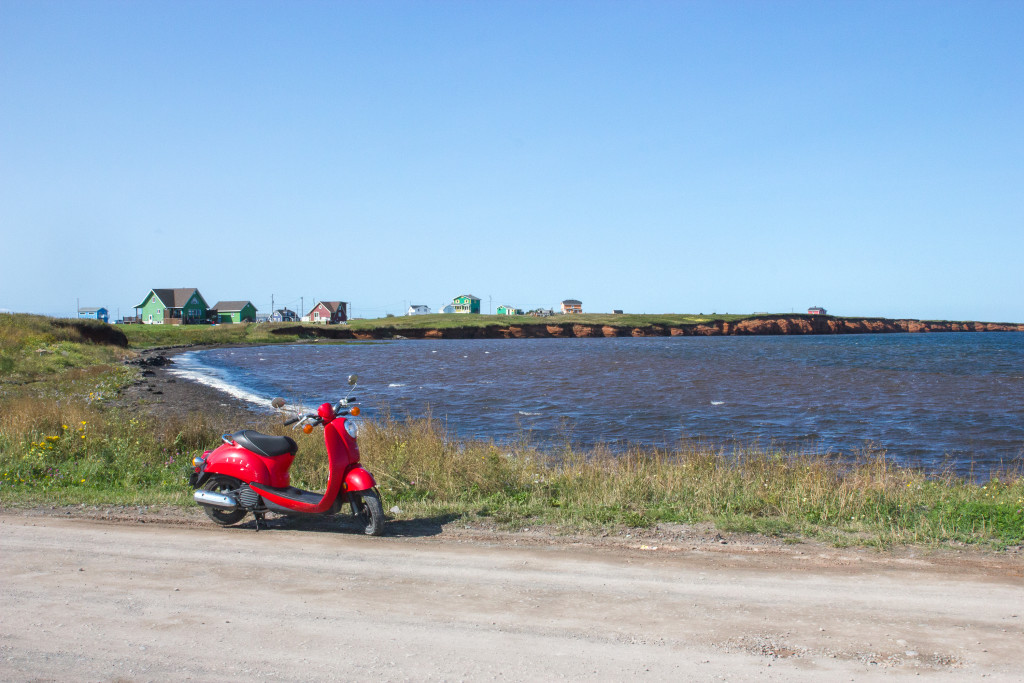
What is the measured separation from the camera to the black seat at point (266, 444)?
31.6 feet

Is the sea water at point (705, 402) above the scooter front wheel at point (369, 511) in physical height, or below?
below

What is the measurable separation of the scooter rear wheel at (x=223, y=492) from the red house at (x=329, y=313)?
157m

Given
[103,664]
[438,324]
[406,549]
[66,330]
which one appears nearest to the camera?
[103,664]

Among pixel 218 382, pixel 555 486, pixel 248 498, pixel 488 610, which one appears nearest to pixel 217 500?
pixel 248 498

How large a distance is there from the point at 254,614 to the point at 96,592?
1.73 metres

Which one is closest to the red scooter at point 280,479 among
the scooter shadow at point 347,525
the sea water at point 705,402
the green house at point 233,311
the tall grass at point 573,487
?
the scooter shadow at point 347,525

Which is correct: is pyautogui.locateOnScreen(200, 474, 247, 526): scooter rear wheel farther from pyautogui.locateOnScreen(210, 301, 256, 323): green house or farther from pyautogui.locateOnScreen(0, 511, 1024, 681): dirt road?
pyautogui.locateOnScreen(210, 301, 256, 323): green house

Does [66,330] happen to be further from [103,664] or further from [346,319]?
[346,319]

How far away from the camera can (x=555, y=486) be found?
11320mm

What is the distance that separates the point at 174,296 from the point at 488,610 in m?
141

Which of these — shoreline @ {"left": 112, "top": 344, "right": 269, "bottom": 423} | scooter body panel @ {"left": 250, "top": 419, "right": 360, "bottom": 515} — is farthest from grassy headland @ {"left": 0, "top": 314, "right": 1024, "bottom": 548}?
shoreline @ {"left": 112, "top": 344, "right": 269, "bottom": 423}

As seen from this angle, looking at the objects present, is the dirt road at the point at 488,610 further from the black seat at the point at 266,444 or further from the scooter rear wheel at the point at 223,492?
the black seat at the point at 266,444

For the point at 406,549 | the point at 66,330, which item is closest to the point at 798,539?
the point at 406,549

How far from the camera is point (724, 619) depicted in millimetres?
6121
